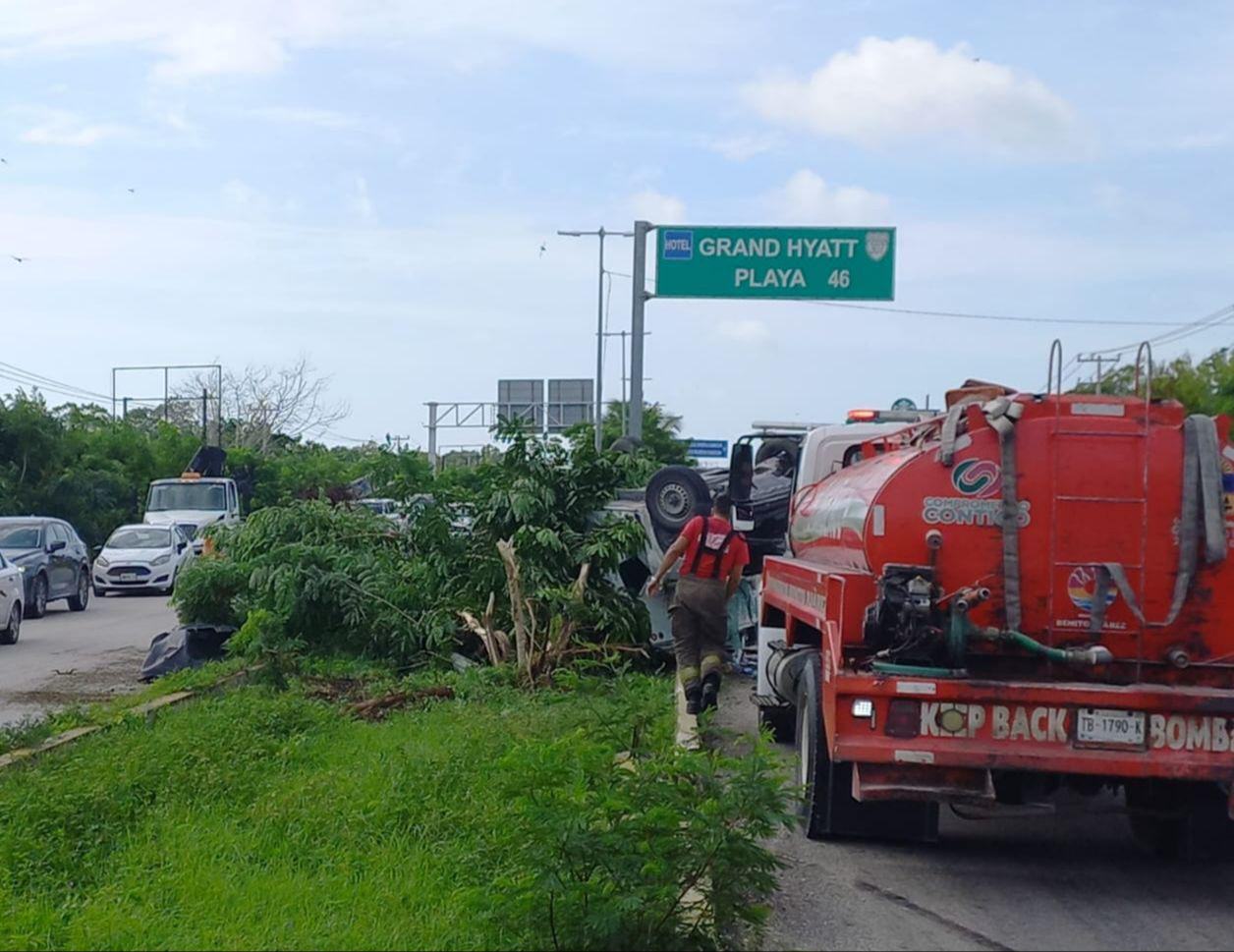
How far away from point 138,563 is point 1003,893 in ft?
85.4

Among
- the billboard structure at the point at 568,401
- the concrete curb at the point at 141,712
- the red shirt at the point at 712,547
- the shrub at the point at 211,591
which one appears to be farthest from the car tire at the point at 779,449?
the billboard structure at the point at 568,401

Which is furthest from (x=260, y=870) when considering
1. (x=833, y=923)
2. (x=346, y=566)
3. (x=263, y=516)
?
(x=263, y=516)

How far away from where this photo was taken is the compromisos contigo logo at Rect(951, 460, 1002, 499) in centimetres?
A: 756

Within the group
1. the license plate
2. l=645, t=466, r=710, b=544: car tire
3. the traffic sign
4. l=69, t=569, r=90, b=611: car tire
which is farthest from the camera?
the traffic sign

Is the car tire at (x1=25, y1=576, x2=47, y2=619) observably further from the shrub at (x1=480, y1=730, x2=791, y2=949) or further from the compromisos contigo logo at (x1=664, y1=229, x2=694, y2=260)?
the shrub at (x1=480, y1=730, x2=791, y2=949)

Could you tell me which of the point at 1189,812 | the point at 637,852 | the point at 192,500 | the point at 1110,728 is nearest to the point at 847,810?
the point at 1110,728

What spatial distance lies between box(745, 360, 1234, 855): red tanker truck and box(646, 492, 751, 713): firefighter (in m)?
4.23

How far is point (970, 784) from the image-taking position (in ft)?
23.9

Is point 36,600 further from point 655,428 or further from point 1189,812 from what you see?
point 655,428

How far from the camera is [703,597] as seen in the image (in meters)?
12.1

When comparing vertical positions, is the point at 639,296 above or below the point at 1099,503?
above

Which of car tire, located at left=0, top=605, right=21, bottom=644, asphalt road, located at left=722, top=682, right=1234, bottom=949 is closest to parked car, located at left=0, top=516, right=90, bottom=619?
car tire, located at left=0, top=605, right=21, bottom=644

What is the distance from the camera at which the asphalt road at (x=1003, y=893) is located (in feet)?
21.8

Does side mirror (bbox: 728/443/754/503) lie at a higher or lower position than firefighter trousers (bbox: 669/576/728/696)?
higher
